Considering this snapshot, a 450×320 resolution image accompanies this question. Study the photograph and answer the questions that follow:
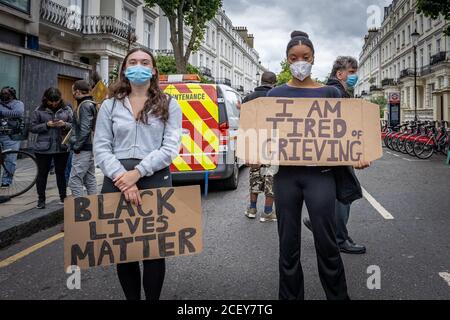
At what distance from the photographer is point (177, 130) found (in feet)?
8.76

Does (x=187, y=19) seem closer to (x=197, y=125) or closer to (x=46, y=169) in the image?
(x=197, y=125)

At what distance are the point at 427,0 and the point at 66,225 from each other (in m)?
15.2

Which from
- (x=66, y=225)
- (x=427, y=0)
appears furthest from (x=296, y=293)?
(x=427, y=0)

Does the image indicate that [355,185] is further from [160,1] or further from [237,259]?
[160,1]

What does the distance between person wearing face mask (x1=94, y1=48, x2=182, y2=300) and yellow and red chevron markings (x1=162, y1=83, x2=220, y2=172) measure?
3887 millimetres

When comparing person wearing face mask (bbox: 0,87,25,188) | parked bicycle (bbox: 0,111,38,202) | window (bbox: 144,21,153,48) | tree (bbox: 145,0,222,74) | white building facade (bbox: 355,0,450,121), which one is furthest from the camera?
white building facade (bbox: 355,0,450,121)

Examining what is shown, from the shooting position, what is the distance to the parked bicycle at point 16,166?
21.9 ft

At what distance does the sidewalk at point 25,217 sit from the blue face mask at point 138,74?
282cm

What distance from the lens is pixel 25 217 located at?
502cm

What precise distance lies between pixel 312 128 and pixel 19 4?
13830 mm

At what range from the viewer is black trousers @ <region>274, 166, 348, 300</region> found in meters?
2.57

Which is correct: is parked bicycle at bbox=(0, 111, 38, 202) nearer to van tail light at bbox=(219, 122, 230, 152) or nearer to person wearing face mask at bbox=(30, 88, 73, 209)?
person wearing face mask at bbox=(30, 88, 73, 209)

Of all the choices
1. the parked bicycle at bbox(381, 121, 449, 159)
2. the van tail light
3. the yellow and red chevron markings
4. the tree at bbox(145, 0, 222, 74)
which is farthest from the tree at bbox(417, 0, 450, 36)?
the van tail light

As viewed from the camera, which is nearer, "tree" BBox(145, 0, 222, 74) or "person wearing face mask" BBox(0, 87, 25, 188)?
"person wearing face mask" BBox(0, 87, 25, 188)
